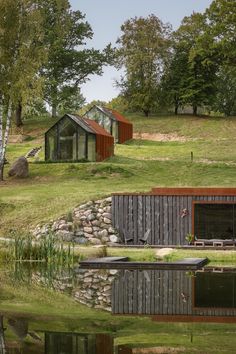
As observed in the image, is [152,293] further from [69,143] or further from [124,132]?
[124,132]

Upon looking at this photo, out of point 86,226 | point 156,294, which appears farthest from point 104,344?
point 86,226

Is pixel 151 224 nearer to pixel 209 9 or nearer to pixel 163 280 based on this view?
pixel 163 280

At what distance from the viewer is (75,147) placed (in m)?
52.4

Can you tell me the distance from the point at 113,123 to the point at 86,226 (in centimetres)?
3023

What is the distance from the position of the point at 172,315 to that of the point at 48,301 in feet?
12.8

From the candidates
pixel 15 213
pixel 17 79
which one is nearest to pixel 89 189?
pixel 15 213

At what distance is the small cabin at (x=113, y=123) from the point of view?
65812 millimetres

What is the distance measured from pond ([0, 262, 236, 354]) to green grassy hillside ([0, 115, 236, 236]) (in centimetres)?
1073

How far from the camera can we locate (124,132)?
67.4m

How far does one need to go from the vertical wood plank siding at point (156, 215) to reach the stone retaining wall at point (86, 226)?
1.76 ft

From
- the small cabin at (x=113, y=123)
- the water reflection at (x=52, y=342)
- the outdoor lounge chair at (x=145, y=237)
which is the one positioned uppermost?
the small cabin at (x=113, y=123)

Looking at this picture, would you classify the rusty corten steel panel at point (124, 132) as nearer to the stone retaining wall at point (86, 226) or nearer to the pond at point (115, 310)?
the stone retaining wall at point (86, 226)

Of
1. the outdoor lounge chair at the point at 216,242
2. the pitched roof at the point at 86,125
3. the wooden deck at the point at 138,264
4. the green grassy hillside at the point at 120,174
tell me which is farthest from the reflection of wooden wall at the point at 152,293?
the pitched roof at the point at 86,125

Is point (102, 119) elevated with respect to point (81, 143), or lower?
elevated
